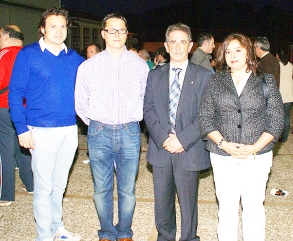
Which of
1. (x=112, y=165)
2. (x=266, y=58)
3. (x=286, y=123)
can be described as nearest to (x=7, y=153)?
(x=112, y=165)

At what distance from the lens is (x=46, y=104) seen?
373 cm

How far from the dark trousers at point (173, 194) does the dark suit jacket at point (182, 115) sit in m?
0.08

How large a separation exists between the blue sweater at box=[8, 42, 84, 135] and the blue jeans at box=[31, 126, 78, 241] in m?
0.12

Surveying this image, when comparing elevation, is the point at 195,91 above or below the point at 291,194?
above

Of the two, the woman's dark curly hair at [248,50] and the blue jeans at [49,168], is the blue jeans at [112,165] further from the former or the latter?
the woman's dark curly hair at [248,50]

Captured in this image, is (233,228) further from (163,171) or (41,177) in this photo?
(41,177)

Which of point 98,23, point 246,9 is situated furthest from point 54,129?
point 246,9

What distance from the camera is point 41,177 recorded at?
387cm

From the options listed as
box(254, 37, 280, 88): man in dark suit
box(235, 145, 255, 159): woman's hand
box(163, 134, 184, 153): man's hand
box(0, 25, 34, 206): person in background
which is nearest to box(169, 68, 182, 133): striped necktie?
box(163, 134, 184, 153): man's hand

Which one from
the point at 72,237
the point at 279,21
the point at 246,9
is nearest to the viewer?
the point at 72,237

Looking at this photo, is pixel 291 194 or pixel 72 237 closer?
pixel 72 237

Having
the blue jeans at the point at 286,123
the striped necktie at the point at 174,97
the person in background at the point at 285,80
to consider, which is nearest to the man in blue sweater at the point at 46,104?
the striped necktie at the point at 174,97

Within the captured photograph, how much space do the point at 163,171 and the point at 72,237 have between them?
128 cm

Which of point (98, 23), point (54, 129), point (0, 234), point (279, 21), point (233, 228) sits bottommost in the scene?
point (0, 234)
